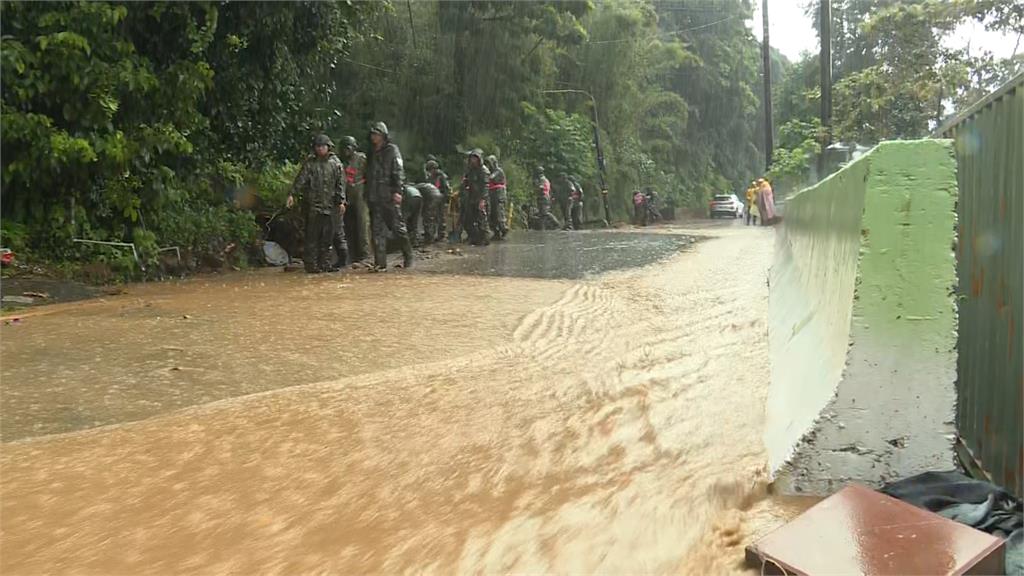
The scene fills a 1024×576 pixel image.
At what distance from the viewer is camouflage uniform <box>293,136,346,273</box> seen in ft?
36.8

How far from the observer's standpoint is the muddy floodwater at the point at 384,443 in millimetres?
2760

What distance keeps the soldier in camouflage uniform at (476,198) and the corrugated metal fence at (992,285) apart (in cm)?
1380

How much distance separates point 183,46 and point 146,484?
946 centimetres

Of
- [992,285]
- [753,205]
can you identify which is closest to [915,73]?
[753,205]

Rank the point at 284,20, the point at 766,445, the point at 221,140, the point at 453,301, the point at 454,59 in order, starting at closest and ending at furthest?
the point at 766,445 < the point at 453,301 < the point at 284,20 < the point at 221,140 < the point at 454,59

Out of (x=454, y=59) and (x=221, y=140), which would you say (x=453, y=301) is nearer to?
(x=221, y=140)

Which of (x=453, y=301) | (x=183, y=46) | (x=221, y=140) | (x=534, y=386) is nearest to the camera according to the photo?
(x=534, y=386)

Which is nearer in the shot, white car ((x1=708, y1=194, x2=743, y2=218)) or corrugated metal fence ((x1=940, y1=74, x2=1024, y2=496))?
corrugated metal fence ((x1=940, y1=74, x2=1024, y2=496))

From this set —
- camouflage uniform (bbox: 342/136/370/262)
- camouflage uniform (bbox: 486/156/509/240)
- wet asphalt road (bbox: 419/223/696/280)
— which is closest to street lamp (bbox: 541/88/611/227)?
camouflage uniform (bbox: 486/156/509/240)

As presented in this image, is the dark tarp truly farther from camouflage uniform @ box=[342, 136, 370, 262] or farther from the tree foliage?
the tree foliage

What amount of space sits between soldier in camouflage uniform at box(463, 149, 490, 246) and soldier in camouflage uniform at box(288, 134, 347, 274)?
6069mm

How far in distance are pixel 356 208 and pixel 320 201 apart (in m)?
1.41

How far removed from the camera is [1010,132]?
310 cm

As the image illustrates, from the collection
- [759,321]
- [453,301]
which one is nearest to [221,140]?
[453,301]
